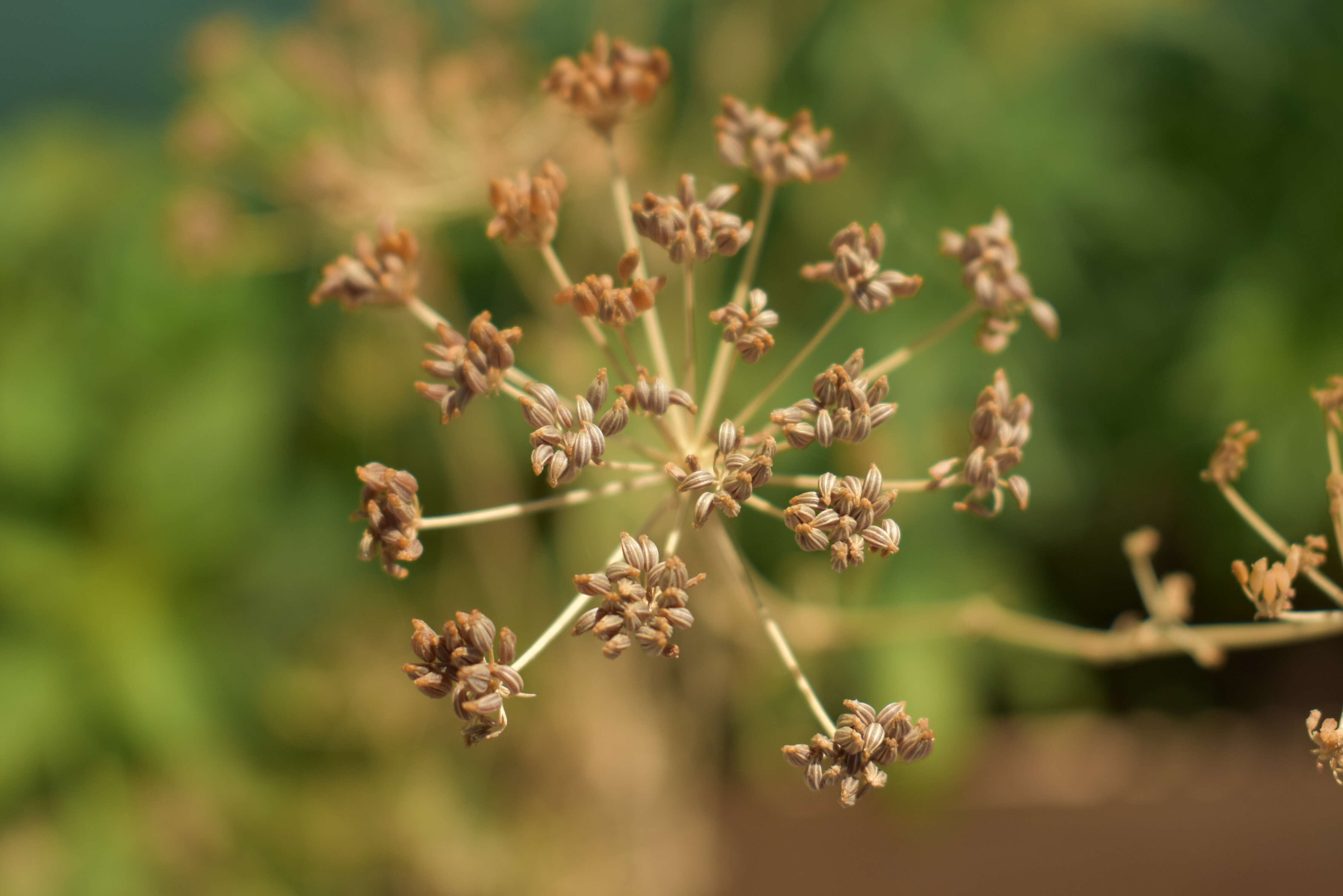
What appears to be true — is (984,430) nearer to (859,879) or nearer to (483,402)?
(483,402)

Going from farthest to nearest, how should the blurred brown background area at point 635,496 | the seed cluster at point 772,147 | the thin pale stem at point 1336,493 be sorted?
the blurred brown background area at point 635,496
the seed cluster at point 772,147
the thin pale stem at point 1336,493

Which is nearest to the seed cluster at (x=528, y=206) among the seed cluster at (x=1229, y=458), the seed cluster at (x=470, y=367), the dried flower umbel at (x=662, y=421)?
the dried flower umbel at (x=662, y=421)

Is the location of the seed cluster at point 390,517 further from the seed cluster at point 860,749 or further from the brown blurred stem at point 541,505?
the seed cluster at point 860,749

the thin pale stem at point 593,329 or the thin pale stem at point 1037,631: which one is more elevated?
the thin pale stem at point 593,329

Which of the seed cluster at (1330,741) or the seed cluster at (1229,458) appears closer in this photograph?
the seed cluster at (1330,741)

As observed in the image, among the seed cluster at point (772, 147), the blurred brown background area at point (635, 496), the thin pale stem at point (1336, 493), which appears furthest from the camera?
the blurred brown background area at point (635, 496)

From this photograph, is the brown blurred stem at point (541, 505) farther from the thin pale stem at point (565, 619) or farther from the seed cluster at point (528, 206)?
the seed cluster at point (528, 206)

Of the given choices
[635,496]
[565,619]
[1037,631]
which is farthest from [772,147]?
[635,496]

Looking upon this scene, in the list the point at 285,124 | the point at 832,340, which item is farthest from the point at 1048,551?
the point at 285,124
